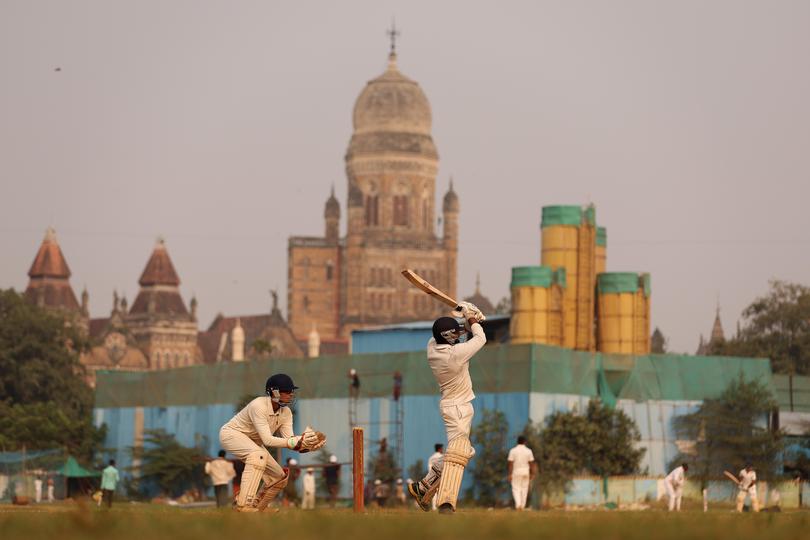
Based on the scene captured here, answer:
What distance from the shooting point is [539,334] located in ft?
216

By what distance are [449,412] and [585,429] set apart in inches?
1514

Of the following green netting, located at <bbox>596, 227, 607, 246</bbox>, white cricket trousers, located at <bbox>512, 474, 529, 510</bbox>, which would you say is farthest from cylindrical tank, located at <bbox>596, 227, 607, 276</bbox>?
white cricket trousers, located at <bbox>512, 474, 529, 510</bbox>

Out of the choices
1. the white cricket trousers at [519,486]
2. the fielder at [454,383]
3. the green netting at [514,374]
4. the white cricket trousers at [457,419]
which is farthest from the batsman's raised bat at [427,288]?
the green netting at [514,374]

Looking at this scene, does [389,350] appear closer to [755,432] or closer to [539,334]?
[539,334]

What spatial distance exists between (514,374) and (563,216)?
11647mm

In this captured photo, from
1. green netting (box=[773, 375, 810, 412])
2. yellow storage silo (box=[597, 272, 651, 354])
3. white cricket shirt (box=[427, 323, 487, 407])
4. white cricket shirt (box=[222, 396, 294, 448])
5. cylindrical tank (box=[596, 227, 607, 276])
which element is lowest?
white cricket shirt (box=[222, 396, 294, 448])

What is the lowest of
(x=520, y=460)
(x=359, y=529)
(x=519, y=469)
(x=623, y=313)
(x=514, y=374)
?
(x=359, y=529)

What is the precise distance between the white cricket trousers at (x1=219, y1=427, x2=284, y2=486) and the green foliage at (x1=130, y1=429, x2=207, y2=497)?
1945 inches

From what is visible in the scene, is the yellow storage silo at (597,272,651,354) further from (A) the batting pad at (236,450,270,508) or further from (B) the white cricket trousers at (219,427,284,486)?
(A) the batting pad at (236,450,270,508)

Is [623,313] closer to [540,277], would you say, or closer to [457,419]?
[540,277]

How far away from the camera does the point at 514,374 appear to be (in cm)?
5756

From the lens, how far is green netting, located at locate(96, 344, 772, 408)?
5788 cm

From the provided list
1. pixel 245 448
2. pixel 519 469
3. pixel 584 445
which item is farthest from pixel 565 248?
pixel 245 448

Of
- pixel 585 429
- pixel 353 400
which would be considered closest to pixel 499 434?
pixel 585 429
